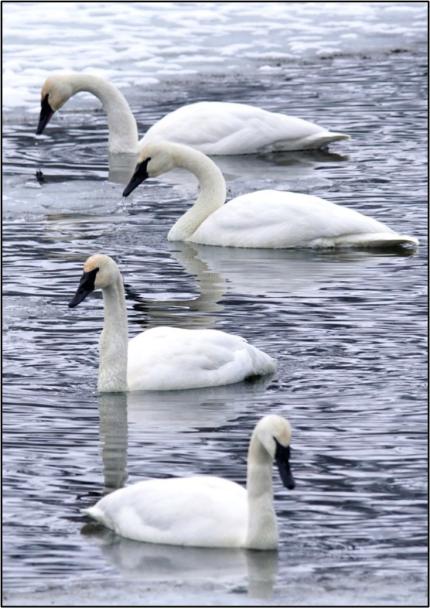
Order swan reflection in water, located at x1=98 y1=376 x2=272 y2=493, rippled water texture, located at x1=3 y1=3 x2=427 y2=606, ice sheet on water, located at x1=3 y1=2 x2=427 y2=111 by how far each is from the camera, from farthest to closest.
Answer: ice sheet on water, located at x1=3 y1=2 x2=427 y2=111
swan reflection in water, located at x1=98 y1=376 x2=272 y2=493
rippled water texture, located at x1=3 y1=3 x2=427 y2=606

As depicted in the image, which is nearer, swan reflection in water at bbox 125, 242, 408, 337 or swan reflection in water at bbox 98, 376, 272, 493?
swan reflection in water at bbox 98, 376, 272, 493

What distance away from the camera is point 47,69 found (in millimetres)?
24703

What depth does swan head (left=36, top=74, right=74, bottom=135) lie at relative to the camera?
20.0 m

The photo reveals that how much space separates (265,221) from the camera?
15633 mm

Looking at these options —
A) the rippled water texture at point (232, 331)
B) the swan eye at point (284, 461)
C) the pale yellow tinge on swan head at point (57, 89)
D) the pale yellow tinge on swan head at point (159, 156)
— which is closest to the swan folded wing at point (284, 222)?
the rippled water texture at point (232, 331)

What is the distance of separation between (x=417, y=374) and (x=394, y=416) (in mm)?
982

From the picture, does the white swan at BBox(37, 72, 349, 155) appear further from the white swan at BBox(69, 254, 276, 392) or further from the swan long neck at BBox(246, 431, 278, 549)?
the swan long neck at BBox(246, 431, 278, 549)

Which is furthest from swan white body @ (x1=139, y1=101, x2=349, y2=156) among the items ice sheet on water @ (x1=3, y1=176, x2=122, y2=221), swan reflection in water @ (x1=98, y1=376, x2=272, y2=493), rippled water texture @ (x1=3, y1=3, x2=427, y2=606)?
swan reflection in water @ (x1=98, y1=376, x2=272, y2=493)

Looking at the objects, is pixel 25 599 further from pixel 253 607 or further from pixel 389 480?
pixel 389 480

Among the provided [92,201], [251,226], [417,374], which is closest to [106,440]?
[417,374]

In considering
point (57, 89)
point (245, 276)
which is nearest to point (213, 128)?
point (57, 89)

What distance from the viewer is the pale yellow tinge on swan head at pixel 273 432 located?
838 cm

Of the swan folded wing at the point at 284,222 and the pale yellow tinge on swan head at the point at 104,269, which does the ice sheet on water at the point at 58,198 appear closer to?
the swan folded wing at the point at 284,222

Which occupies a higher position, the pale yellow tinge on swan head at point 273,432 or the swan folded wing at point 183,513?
the pale yellow tinge on swan head at point 273,432
